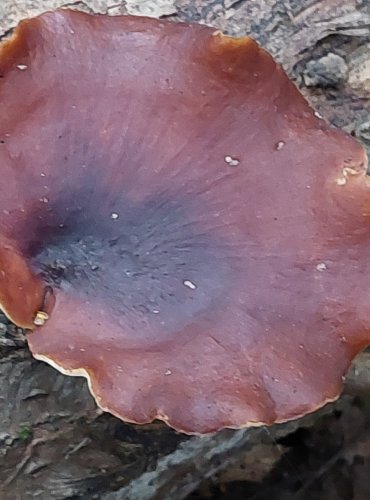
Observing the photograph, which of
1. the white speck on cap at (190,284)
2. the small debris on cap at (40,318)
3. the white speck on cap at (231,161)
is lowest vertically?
the white speck on cap at (190,284)

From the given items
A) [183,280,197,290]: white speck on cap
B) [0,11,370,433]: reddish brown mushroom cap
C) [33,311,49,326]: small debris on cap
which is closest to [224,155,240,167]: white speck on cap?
[0,11,370,433]: reddish brown mushroom cap

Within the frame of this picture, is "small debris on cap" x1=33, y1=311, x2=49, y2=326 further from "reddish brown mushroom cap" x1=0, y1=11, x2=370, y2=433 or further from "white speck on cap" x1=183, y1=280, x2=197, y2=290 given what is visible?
"white speck on cap" x1=183, y1=280, x2=197, y2=290

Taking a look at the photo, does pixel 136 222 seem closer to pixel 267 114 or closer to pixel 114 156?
pixel 114 156

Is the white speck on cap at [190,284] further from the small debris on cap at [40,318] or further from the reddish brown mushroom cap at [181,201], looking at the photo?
the small debris on cap at [40,318]

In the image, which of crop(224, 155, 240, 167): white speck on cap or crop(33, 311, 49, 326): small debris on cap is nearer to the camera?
crop(33, 311, 49, 326): small debris on cap

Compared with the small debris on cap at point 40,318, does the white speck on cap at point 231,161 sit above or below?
above

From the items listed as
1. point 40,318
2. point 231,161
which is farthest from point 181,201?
point 40,318

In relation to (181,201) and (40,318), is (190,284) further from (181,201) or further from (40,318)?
(40,318)

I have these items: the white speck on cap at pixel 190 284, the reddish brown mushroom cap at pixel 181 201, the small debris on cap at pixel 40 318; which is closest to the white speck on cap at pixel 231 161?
the reddish brown mushroom cap at pixel 181 201

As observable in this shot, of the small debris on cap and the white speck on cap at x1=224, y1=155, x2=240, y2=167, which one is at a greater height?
the white speck on cap at x1=224, y1=155, x2=240, y2=167

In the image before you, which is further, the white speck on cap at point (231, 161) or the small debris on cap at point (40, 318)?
the white speck on cap at point (231, 161)
